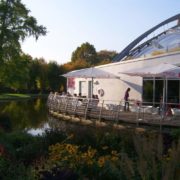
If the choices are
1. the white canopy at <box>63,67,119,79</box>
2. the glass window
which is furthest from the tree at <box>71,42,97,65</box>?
the glass window

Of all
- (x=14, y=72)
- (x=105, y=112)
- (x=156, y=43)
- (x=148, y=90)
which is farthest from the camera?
(x=14, y=72)

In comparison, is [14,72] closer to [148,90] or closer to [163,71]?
[148,90]

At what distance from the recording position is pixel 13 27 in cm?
4006

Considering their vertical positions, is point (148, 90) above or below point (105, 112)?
above

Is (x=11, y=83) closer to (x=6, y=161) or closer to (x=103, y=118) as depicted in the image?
(x=103, y=118)

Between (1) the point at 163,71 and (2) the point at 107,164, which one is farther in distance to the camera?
(1) the point at 163,71

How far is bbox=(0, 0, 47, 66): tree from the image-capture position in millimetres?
38781

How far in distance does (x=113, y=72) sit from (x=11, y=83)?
11019mm

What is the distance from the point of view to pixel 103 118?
2431 centimetres

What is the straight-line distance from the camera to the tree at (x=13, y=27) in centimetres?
3878

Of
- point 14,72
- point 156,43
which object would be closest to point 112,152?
point 156,43

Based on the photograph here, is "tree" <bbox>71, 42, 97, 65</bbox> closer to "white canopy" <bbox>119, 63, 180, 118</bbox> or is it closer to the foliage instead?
"white canopy" <bbox>119, 63, 180, 118</bbox>

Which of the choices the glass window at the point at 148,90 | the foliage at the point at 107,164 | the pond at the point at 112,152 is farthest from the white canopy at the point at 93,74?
the foliage at the point at 107,164

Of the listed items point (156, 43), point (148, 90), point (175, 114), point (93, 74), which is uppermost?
point (156, 43)
